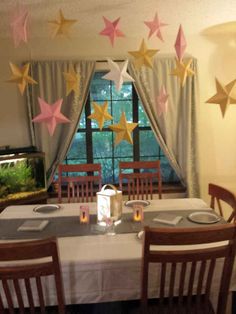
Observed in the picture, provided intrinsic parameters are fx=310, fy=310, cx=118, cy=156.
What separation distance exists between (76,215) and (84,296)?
0.74 meters

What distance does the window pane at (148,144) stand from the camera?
3.72 metres

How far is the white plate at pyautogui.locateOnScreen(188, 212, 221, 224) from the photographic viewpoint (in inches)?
78.7

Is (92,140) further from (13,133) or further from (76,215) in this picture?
(76,215)

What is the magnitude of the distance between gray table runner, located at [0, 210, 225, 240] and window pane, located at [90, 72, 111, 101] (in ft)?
5.96

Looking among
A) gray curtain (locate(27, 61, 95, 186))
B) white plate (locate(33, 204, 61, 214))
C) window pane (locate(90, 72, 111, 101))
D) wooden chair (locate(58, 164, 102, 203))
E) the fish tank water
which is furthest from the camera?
window pane (locate(90, 72, 111, 101))

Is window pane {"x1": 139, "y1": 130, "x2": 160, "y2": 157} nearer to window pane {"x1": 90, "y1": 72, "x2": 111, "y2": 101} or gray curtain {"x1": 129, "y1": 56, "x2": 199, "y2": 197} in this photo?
gray curtain {"x1": 129, "y1": 56, "x2": 199, "y2": 197}

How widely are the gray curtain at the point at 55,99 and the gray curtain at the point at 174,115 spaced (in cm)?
57

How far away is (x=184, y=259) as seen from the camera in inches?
52.5

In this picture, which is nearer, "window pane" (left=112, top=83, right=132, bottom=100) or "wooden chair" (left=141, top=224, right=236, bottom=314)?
"wooden chair" (left=141, top=224, right=236, bottom=314)

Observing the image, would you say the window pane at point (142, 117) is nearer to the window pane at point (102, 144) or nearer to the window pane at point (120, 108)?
the window pane at point (120, 108)

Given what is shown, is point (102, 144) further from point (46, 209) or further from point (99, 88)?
point (46, 209)

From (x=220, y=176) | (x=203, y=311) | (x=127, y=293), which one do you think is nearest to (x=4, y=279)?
(x=127, y=293)

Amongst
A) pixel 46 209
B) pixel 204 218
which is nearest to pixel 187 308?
pixel 204 218

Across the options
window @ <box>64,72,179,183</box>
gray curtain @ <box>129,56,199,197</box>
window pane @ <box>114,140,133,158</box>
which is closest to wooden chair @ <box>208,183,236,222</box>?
gray curtain @ <box>129,56,199,197</box>
